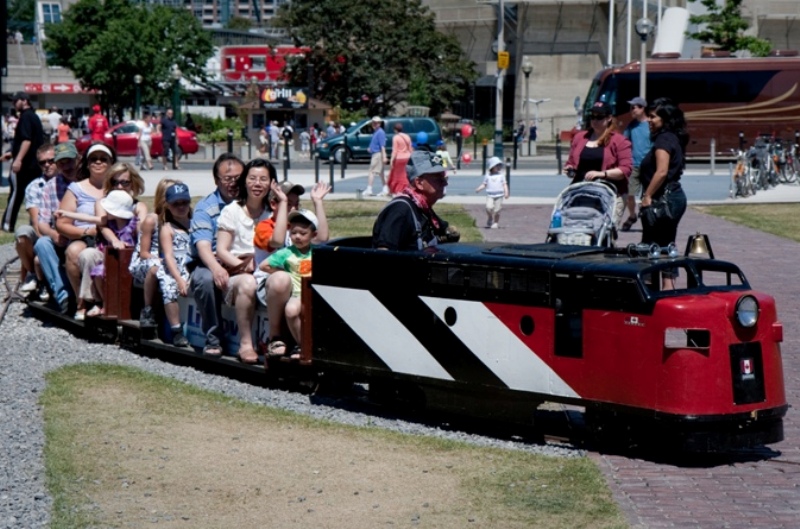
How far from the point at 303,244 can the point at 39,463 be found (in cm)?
281

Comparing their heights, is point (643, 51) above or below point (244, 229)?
above

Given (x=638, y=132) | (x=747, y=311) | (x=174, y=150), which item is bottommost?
(x=174, y=150)

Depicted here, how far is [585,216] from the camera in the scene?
446 inches

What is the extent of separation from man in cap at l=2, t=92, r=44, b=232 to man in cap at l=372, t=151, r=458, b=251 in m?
11.4

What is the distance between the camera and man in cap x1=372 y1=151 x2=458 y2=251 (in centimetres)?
895

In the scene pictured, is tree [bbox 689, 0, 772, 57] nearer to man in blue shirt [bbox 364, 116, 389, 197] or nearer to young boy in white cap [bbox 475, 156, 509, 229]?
man in blue shirt [bbox 364, 116, 389, 197]

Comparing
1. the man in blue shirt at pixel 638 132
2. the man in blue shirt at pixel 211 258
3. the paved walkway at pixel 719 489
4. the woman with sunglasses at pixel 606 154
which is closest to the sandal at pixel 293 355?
the man in blue shirt at pixel 211 258

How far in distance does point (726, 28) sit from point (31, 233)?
164ft

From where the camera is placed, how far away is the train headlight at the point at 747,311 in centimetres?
760

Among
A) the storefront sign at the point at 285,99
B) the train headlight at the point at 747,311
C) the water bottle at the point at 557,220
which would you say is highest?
the storefront sign at the point at 285,99

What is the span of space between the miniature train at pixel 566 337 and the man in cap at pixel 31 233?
5.04m

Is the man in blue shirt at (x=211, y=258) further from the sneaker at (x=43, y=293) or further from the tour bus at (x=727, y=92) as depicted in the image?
the tour bus at (x=727, y=92)

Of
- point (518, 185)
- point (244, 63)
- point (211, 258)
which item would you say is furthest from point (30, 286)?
point (244, 63)

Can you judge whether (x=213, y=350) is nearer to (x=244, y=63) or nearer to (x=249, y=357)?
(x=249, y=357)
